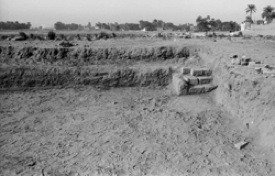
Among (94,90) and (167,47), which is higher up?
(167,47)

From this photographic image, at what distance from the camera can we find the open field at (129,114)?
445cm

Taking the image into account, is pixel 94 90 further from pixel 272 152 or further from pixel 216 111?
pixel 272 152

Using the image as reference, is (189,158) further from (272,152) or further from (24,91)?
(24,91)

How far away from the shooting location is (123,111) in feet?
21.6

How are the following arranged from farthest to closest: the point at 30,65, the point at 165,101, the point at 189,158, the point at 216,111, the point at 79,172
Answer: the point at 30,65 < the point at 165,101 < the point at 216,111 < the point at 189,158 < the point at 79,172

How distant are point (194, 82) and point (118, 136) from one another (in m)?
3.16

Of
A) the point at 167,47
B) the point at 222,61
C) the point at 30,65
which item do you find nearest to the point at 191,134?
the point at 222,61

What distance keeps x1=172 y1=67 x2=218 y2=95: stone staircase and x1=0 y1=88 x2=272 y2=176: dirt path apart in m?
0.25

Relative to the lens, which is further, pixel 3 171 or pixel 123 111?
pixel 123 111

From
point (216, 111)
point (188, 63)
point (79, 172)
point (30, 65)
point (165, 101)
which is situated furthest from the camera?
point (188, 63)

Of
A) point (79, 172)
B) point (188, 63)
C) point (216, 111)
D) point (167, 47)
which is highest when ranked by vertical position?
point (167, 47)

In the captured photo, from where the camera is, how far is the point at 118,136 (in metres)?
5.35

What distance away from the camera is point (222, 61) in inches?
298

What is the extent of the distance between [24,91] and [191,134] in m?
5.31
